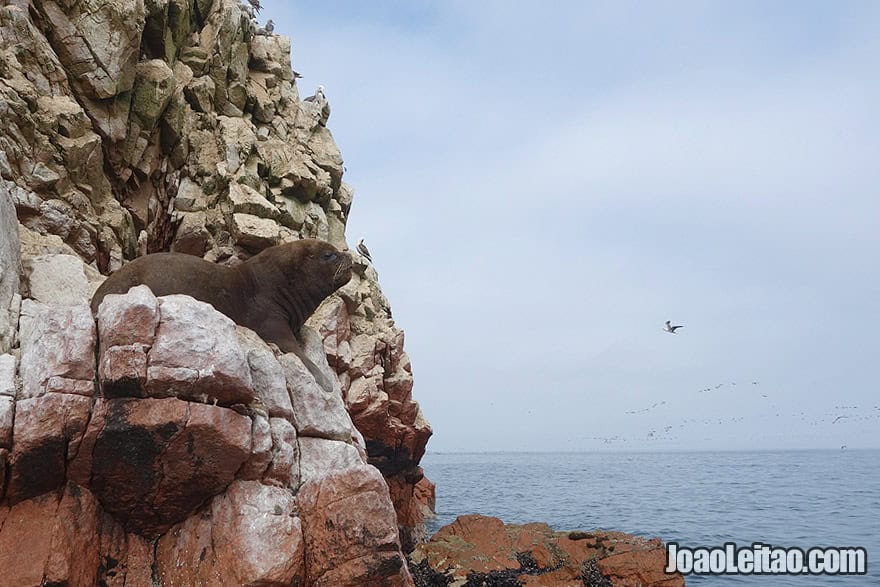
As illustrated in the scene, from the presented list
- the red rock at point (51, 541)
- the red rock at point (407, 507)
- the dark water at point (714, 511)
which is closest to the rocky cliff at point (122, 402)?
the red rock at point (51, 541)

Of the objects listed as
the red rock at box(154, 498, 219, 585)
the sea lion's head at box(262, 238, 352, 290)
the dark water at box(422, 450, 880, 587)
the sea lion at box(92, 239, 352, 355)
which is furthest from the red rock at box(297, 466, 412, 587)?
the dark water at box(422, 450, 880, 587)

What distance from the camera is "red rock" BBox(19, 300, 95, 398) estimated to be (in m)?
4.91

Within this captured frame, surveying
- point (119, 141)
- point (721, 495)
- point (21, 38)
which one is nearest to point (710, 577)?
point (119, 141)

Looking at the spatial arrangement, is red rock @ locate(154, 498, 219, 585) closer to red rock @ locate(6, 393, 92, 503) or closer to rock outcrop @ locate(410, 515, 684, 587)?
red rock @ locate(6, 393, 92, 503)

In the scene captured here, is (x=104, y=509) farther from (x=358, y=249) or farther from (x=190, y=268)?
(x=358, y=249)

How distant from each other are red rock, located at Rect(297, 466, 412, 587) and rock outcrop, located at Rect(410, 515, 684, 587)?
7416mm

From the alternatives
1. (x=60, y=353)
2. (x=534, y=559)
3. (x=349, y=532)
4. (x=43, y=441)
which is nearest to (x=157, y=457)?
(x=43, y=441)

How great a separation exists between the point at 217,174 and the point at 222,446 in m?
9.92

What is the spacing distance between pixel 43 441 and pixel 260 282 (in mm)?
3878

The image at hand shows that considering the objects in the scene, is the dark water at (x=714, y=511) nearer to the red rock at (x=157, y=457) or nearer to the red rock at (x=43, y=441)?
the red rock at (x=157, y=457)

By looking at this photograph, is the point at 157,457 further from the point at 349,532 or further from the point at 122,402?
the point at 349,532

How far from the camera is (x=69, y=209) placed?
10062mm

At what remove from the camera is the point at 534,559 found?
1368 centimetres

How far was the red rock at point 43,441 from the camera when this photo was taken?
184 inches
